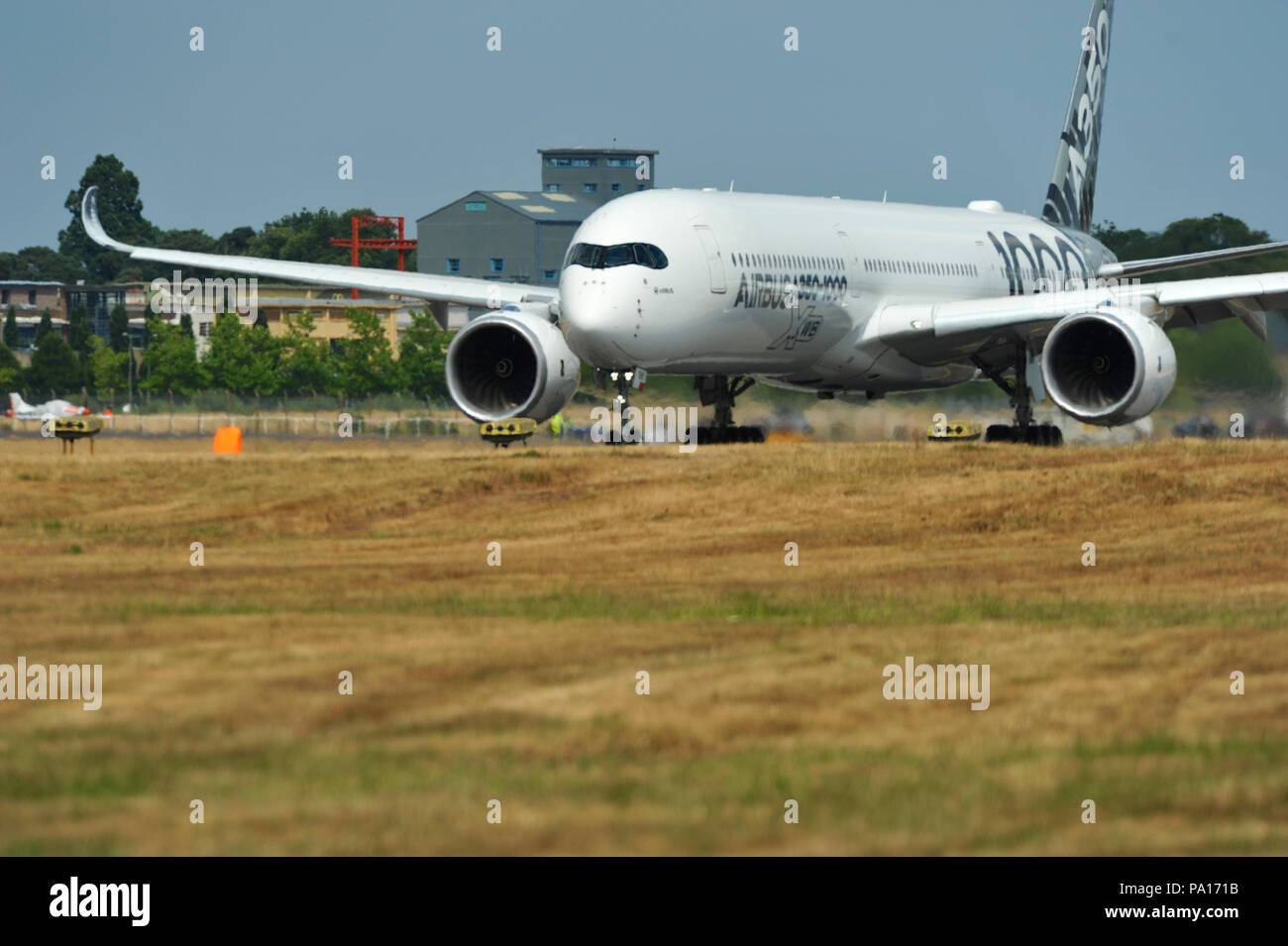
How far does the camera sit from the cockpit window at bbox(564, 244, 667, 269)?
32656 mm

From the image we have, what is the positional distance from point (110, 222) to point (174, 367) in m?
85.4

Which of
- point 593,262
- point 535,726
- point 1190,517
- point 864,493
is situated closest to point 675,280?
point 593,262

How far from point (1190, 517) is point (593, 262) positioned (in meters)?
11.3

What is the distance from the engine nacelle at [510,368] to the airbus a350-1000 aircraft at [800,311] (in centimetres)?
4

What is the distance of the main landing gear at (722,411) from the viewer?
128ft

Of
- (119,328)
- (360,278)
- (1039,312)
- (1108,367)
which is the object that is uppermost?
(119,328)

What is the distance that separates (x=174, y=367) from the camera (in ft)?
282

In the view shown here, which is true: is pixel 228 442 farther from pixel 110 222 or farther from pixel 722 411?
pixel 110 222

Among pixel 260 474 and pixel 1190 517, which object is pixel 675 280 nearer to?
pixel 260 474

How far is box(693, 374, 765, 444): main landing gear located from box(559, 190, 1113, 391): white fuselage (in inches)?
37.9
